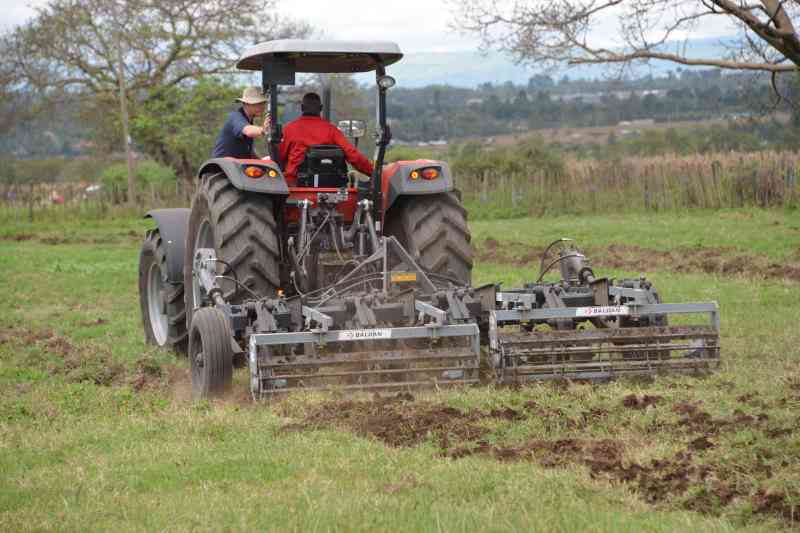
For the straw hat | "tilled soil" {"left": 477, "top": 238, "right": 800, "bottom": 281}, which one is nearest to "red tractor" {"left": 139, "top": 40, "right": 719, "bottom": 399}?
the straw hat

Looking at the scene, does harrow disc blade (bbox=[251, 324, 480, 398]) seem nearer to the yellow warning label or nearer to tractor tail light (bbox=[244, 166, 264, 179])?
the yellow warning label

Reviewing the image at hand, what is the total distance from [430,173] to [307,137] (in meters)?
0.91

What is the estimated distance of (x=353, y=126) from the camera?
8.71m

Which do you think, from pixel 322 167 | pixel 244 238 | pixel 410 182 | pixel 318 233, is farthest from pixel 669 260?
pixel 244 238

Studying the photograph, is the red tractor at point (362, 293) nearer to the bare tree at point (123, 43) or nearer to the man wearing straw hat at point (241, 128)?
the man wearing straw hat at point (241, 128)

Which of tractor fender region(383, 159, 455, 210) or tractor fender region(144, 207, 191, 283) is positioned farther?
tractor fender region(144, 207, 191, 283)

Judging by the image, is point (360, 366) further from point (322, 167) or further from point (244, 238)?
point (322, 167)

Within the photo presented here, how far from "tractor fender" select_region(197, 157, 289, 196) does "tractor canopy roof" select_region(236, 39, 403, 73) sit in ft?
2.62

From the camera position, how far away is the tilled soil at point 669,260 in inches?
553

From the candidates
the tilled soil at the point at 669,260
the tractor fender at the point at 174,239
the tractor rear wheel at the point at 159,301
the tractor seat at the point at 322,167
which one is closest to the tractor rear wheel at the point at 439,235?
the tractor seat at the point at 322,167

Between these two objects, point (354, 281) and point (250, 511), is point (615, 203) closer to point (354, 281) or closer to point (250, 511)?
point (354, 281)

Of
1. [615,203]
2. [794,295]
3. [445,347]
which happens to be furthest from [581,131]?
[445,347]

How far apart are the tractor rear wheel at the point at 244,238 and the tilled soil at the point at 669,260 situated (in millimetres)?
7261

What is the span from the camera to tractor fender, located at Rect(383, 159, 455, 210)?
8.25m
